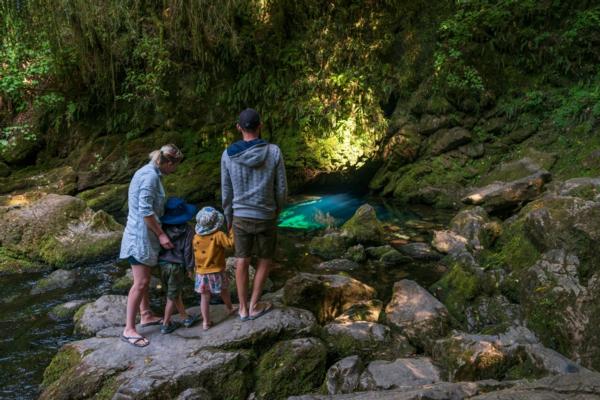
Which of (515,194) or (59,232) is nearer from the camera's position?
(59,232)

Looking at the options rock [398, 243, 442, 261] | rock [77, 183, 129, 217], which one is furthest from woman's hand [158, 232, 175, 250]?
rock [77, 183, 129, 217]

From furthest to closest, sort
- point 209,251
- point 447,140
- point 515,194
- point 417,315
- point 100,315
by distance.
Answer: point 447,140, point 515,194, point 100,315, point 417,315, point 209,251

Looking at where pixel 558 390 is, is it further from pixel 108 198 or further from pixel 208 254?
pixel 108 198

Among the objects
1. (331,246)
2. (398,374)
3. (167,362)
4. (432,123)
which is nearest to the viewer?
(398,374)

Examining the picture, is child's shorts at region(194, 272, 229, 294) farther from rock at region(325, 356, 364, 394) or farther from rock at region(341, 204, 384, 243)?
rock at region(341, 204, 384, 243)

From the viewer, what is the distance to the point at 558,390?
2.38 metres

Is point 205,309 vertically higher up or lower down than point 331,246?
higher up

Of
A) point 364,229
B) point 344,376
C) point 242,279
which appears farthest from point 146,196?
point 364,229

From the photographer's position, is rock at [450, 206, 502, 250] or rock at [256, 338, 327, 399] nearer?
rock at [256, 338, 327, 399]

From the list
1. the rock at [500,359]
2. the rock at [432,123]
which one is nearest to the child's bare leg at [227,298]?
the rock at [500,359]

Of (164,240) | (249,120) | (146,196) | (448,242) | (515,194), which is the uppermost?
(249,120)

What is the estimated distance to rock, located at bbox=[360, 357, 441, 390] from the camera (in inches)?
143

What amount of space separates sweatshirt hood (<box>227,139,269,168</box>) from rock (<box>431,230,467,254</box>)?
432cm

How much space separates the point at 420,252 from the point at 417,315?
2740 mm
